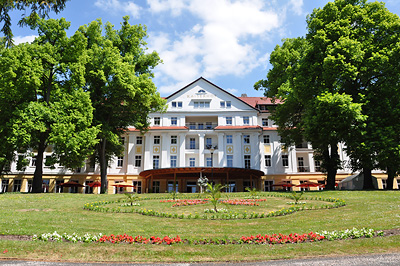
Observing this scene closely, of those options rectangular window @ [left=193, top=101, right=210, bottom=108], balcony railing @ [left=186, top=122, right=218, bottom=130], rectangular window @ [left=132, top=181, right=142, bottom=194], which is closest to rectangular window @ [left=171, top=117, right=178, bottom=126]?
balcony railing @ [left=186, top=122, right=218, bottom=130]

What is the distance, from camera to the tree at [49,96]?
24.3 meters

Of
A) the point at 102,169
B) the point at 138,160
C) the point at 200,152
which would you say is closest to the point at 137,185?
the point at 138,160

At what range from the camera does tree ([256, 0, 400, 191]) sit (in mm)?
23219

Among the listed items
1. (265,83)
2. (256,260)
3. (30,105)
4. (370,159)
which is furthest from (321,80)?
(30,105)

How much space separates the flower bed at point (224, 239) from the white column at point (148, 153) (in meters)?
35.8

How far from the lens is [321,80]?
26.7 meters

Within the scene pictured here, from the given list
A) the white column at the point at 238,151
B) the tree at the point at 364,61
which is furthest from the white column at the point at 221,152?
the tree at the point at 364,61

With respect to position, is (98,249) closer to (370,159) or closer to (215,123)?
(370,159)

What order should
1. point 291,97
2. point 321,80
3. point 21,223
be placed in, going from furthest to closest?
1. point 291,97
2. point 321,80
3. point 21,223

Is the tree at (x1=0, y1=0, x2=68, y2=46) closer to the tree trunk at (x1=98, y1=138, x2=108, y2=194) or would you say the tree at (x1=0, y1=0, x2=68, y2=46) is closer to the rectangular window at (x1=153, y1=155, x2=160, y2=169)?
the tree trunk at (x1=98, y1=138, x2=108, y2=194)

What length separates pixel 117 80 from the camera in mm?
29141

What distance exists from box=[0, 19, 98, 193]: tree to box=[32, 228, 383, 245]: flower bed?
1544cm

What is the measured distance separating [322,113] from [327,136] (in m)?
1.99

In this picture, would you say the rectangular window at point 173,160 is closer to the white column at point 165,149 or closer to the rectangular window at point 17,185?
the white column at point 165,149
